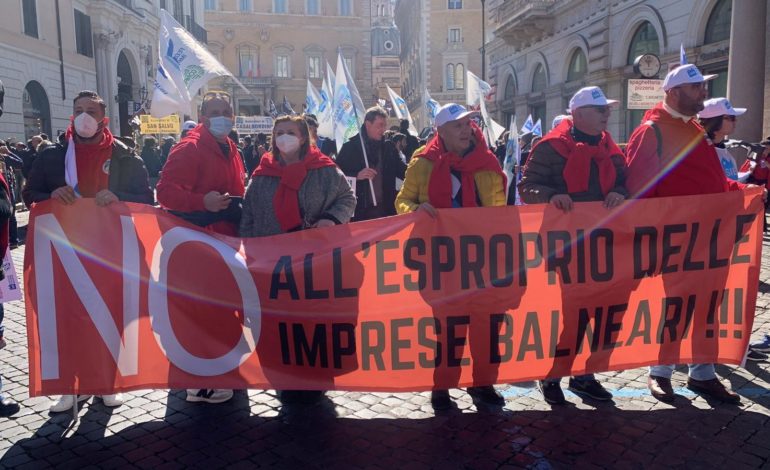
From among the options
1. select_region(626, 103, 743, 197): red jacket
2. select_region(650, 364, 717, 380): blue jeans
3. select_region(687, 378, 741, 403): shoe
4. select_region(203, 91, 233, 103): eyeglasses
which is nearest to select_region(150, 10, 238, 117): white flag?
select_region(203, 91, 233, 103): eyeglasses

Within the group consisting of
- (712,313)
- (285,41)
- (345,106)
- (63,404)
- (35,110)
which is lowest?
(63,404)

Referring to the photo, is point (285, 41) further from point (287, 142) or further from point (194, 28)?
point (287, 142)

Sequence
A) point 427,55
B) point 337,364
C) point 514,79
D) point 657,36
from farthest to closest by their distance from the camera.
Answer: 1. point 427,55
2. point 514,79
3. point 657,36
4. point 337,364

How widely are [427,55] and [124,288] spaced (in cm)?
5292

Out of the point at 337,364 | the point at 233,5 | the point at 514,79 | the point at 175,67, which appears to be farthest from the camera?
the point at 233,5

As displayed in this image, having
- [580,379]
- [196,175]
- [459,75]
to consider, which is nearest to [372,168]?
[196,175]

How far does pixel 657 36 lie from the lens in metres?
19.0

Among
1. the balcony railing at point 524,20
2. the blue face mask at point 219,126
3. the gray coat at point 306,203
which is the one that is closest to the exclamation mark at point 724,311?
the gray coat at point 306,203

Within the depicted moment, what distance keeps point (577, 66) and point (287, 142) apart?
73.3 feet

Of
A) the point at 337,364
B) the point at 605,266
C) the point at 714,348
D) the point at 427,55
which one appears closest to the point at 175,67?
the point at 337,364

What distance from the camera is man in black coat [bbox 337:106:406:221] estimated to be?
22.1ft

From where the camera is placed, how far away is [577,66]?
80.6ft

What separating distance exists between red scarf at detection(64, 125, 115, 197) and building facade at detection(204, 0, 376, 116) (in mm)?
60123

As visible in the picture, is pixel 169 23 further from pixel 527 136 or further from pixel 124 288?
pixel 527 136
